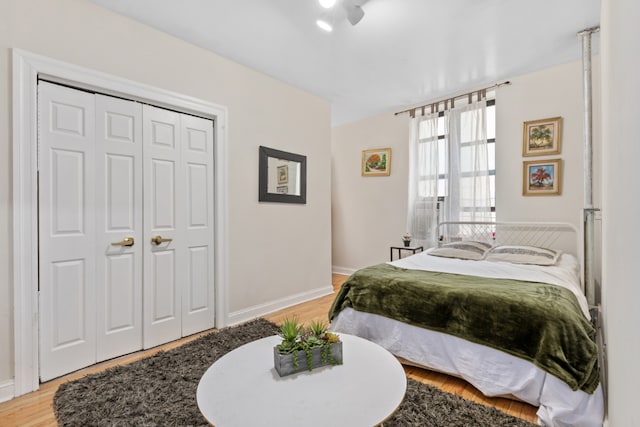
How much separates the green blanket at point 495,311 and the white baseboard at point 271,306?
1.05m

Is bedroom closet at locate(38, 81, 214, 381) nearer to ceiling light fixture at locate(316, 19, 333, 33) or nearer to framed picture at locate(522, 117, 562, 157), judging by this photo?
ceiling light fixture at locate(316, 19, 333, 33)

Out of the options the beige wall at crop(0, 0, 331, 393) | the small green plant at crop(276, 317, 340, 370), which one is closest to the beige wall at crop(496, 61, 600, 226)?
the beige wall at crop(0, 0, 331, 393)

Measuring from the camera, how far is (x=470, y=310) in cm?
200

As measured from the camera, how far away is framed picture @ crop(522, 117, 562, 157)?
336 centimetres

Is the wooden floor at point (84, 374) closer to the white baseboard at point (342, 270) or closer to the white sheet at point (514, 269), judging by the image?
the white sheet at point (514, 269)

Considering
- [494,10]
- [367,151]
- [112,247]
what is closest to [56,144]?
[112,247]

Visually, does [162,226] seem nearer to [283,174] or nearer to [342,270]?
[283,174]

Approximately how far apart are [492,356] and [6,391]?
3.00m

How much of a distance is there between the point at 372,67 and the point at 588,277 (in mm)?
2761

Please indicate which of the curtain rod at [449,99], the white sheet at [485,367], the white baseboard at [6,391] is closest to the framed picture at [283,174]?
the white sheet at [485,367]

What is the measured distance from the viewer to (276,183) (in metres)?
3.56

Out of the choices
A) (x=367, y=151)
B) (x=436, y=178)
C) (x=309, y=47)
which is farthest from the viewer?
(x=367, y=151)

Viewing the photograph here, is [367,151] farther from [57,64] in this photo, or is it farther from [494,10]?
[57,64]

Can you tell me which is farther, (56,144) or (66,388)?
(56,144)
